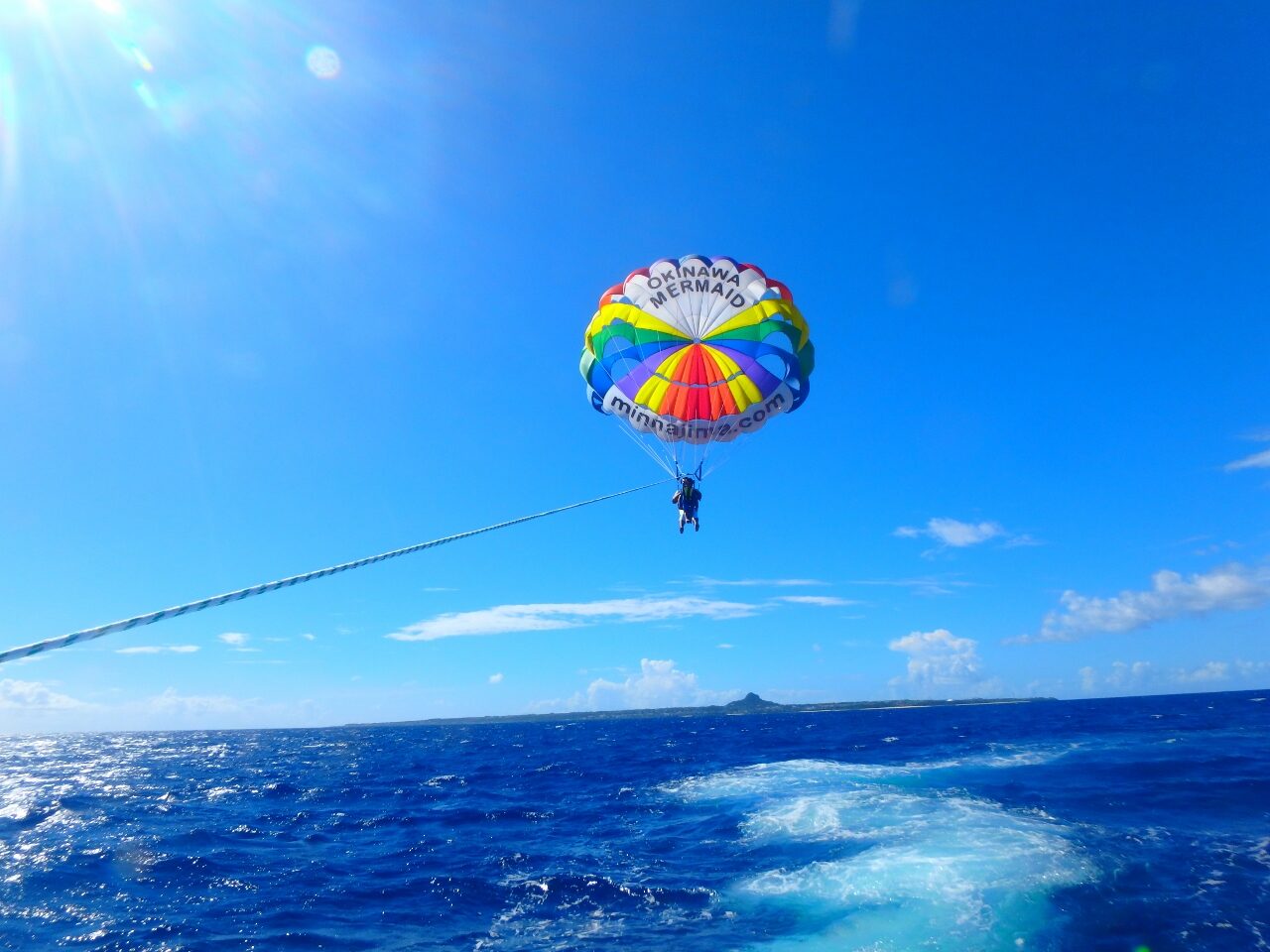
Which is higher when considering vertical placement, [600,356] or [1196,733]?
[600,356]

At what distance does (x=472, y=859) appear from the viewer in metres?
17.7

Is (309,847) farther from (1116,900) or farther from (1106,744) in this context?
(1106,744)

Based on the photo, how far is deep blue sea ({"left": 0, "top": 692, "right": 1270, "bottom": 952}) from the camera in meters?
12.3

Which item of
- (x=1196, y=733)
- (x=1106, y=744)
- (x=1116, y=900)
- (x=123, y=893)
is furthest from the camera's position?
(x=1196, y=733)

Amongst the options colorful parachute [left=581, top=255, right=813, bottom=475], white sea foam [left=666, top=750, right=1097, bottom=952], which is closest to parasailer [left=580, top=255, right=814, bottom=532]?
colorful parachute [left=581, top=255, right=813, bottom=475]

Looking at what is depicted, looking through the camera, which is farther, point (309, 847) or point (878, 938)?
point (309, 847)

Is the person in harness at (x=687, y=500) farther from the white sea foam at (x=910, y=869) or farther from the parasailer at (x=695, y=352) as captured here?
the white sea foam at (x=910, y=869)

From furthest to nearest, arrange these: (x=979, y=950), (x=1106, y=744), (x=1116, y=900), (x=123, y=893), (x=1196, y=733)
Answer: (x=1196, y=733)
(x=1106, y=744)
(x=123, y=893)
(x=1116, y=900)
(x=979, y=950)

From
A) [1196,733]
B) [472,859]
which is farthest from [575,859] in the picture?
[1196,733]

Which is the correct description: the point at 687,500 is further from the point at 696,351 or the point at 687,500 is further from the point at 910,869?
the point at 910,869

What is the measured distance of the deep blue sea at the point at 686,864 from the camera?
1231cm

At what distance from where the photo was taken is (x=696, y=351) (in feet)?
63.3

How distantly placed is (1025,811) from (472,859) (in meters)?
15.8

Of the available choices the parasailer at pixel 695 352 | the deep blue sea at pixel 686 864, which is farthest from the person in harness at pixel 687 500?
the deep blue sea at pixel 686 864
